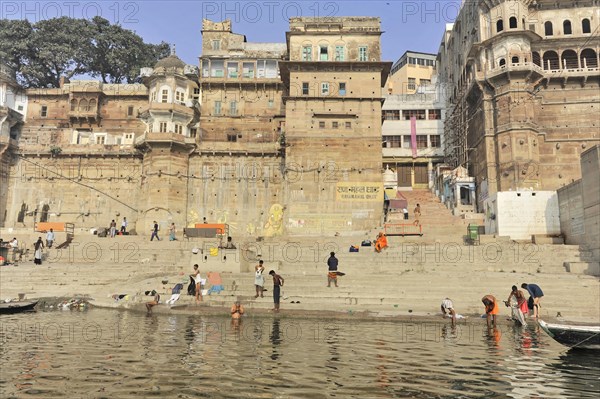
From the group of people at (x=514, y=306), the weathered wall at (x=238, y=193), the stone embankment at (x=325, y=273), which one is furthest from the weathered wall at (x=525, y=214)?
the weathered wall at (x=238, y=193)

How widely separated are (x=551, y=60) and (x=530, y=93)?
219 inches

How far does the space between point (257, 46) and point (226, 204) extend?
16207 mm

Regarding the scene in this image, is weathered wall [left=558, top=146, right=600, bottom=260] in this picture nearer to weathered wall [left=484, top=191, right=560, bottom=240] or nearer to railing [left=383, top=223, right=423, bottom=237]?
weathered wall [left=484, top=191, right=560, bottom=240]

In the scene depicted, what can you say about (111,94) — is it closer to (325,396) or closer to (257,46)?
(257,46)

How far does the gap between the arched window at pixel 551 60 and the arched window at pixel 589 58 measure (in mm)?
1892

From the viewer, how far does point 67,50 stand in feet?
145

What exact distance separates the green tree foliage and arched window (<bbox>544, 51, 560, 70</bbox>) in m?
39.7

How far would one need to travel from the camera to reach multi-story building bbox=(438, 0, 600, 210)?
33094 mm

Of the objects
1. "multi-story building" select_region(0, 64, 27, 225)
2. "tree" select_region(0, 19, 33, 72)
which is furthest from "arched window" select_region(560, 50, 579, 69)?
"tree" select_region(0, 19, 33, 72)

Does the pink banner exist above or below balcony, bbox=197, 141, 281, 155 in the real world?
above

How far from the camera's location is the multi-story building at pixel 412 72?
198 feet

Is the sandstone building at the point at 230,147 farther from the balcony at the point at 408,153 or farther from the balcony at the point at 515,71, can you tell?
the balcony at the point at 408,153

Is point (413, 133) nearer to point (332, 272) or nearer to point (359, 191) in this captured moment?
point (359, 191)

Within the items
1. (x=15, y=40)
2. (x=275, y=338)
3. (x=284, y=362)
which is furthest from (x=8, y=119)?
(x=284, y=362)
